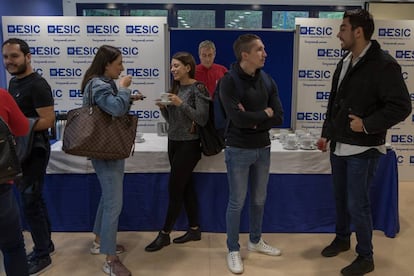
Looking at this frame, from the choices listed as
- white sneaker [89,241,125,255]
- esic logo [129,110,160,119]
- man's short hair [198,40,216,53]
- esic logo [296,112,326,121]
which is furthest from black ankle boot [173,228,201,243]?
esic logo [296,112,326,121]

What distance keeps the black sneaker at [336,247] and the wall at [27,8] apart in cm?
347

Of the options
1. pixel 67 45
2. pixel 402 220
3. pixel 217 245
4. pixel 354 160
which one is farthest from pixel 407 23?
pixel 67 45

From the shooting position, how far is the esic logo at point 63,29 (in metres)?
4.28

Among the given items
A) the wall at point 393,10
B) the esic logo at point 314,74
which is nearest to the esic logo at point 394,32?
the esic logo at point 314,74

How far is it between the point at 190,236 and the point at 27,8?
12.7 ft

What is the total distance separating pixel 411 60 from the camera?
4.50m

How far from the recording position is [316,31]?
14.5ft

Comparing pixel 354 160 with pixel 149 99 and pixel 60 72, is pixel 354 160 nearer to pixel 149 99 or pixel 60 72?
pixel 149 99

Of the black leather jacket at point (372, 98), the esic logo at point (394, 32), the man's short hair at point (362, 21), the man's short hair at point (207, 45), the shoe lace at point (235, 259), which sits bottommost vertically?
the shoe lace at point (235, 259)

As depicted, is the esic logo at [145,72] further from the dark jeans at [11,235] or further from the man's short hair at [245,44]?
the dark jeans at [11,235]

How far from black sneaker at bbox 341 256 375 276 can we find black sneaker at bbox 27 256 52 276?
1.79 metres

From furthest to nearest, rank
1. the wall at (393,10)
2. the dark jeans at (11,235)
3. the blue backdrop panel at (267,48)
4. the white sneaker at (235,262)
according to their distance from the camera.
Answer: the wall at (393,10), the blue backdrop panel at (267,48), the white sneaker at (235,262), the dark jeans at (11,235)

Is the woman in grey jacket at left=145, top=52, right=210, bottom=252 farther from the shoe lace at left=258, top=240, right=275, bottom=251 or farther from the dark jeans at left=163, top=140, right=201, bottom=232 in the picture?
the shoe lace at left=258, top=240, right=275, bottom=251

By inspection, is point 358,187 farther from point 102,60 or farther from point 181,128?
point 102,60
